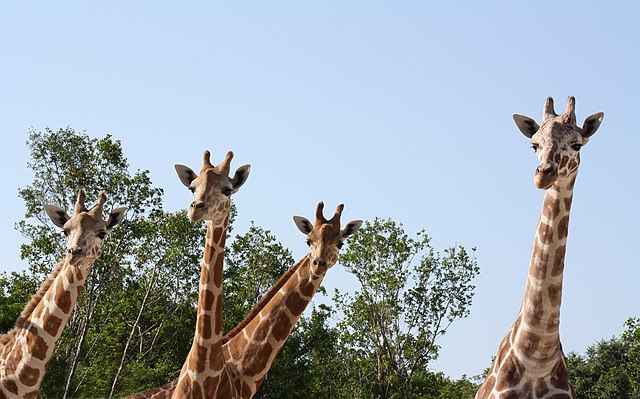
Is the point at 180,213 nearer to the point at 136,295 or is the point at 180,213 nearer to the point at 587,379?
the point at 136,295

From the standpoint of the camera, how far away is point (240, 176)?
509 inches

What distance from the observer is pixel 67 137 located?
28969 mm

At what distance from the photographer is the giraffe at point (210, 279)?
1222cm

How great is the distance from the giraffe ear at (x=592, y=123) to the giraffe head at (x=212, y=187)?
14.4 feet

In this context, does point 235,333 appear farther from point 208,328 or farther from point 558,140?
point 558,140

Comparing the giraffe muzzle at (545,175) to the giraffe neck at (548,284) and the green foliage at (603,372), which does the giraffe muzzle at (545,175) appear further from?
the green foliage at (603,372)

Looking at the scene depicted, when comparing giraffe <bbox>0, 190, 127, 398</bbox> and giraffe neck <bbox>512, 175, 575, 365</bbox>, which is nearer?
giraffe neck <bbox>512, 175, 575, 365</bbox>

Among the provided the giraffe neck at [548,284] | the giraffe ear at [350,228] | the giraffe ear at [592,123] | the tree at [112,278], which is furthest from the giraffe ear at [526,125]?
the tree at [112,278]

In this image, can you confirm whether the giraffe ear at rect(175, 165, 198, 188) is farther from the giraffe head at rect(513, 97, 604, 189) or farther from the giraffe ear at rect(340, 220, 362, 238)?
the giraffe head at rect(513, 97, 604, 189)

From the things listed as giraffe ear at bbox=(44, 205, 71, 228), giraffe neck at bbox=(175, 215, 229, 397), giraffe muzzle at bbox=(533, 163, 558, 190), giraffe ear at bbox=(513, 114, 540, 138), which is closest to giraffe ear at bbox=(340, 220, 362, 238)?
giraffe neck at bbox=(175, 215, 229, 397)

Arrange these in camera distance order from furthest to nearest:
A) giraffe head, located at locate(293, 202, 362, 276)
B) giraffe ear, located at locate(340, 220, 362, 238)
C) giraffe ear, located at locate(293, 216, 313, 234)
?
giraffe ear, located at locate(293, 216, 313, 234), giraffe ear, located at locate(340, 220, 362, 238), giraffe head, located at locate(293, 202, 362, 276)

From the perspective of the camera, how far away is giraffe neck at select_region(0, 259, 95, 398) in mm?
11773


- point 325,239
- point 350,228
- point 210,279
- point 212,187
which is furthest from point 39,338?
point 350,228

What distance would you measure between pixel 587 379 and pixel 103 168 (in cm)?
2439
